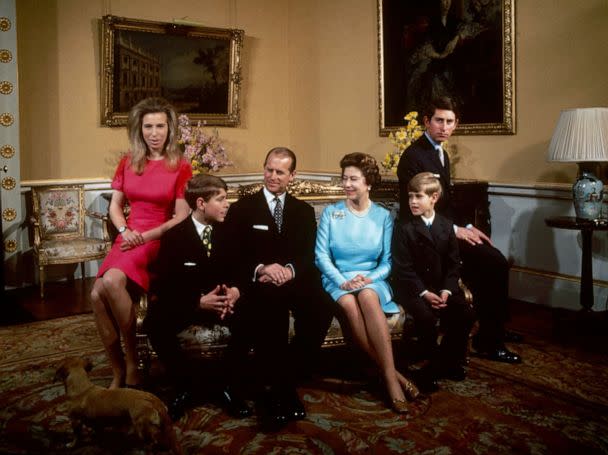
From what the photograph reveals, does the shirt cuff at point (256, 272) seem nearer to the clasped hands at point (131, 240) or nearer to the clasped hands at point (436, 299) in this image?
the clasped hands at point (131, 240)

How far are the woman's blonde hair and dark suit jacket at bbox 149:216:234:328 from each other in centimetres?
47

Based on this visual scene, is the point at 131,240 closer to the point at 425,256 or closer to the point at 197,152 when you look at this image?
the point at 425,256

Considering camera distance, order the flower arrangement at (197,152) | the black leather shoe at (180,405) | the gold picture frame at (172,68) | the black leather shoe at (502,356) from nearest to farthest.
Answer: the black leather shoe at (180,405) < the black leather shoe at (502,356) < the flower arrangement at (197,152) < the gold picture frame at (172,68)

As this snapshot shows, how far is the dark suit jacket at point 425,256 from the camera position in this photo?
341 centimetres

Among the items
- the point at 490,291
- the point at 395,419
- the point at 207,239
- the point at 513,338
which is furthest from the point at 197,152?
the point at 395,419

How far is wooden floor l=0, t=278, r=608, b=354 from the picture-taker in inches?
167

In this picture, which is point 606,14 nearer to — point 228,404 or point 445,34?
point 445,34

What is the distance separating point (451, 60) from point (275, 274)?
3.37 m

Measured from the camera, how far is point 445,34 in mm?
5688

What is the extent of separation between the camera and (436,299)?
329cm

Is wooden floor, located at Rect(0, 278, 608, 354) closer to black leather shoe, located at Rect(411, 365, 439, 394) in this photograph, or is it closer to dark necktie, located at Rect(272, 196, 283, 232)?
black leather shoe, located at Rect(411, 365, 439, 394)

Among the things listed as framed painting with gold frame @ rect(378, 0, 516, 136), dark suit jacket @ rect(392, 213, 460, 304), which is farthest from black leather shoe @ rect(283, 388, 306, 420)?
framed painting with gold frame @ rect(378, 0, 516, 136)

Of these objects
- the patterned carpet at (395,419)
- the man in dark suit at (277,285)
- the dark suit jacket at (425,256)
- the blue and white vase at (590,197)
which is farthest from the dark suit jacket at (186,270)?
the blue and white vase at (590,197)

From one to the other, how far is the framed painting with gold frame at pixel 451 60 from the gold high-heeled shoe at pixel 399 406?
10.0 ft
